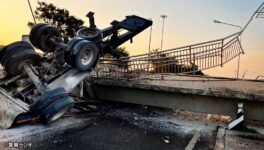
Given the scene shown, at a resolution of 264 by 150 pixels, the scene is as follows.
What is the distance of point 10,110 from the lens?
24.2 ft

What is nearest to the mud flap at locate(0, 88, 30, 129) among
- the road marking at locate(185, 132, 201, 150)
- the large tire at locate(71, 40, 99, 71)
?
the large tire at locate(71, 40, 99, 71)

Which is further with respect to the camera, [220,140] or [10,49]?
[10,49]

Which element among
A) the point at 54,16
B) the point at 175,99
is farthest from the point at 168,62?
the point at 54,16

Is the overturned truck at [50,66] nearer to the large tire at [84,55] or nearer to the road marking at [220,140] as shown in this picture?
the large tire at [84,55]

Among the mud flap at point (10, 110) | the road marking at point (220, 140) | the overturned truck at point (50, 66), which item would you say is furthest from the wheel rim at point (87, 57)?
the road marking at point (220, 140)

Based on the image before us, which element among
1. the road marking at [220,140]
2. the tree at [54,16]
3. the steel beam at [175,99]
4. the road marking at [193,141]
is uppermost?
the tree at [54,16]

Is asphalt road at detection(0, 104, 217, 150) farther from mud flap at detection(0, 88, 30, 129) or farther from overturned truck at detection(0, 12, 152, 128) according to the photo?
overturned truck at detection(0, 12, 152, 128)

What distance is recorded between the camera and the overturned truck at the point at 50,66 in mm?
7332

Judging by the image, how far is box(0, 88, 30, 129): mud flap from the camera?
734 centimetres

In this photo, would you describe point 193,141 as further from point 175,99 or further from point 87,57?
point 87,57

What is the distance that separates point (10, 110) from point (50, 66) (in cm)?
215

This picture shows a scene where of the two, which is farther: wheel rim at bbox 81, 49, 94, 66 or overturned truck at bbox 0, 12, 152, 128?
wheel rim at bbox 81, 49, 94, 66

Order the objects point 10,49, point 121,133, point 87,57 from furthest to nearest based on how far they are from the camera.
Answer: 1. point 87,57
2. point 10,49
3. point 121,133

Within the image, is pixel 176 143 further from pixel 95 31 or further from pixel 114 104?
pixel 95 31
